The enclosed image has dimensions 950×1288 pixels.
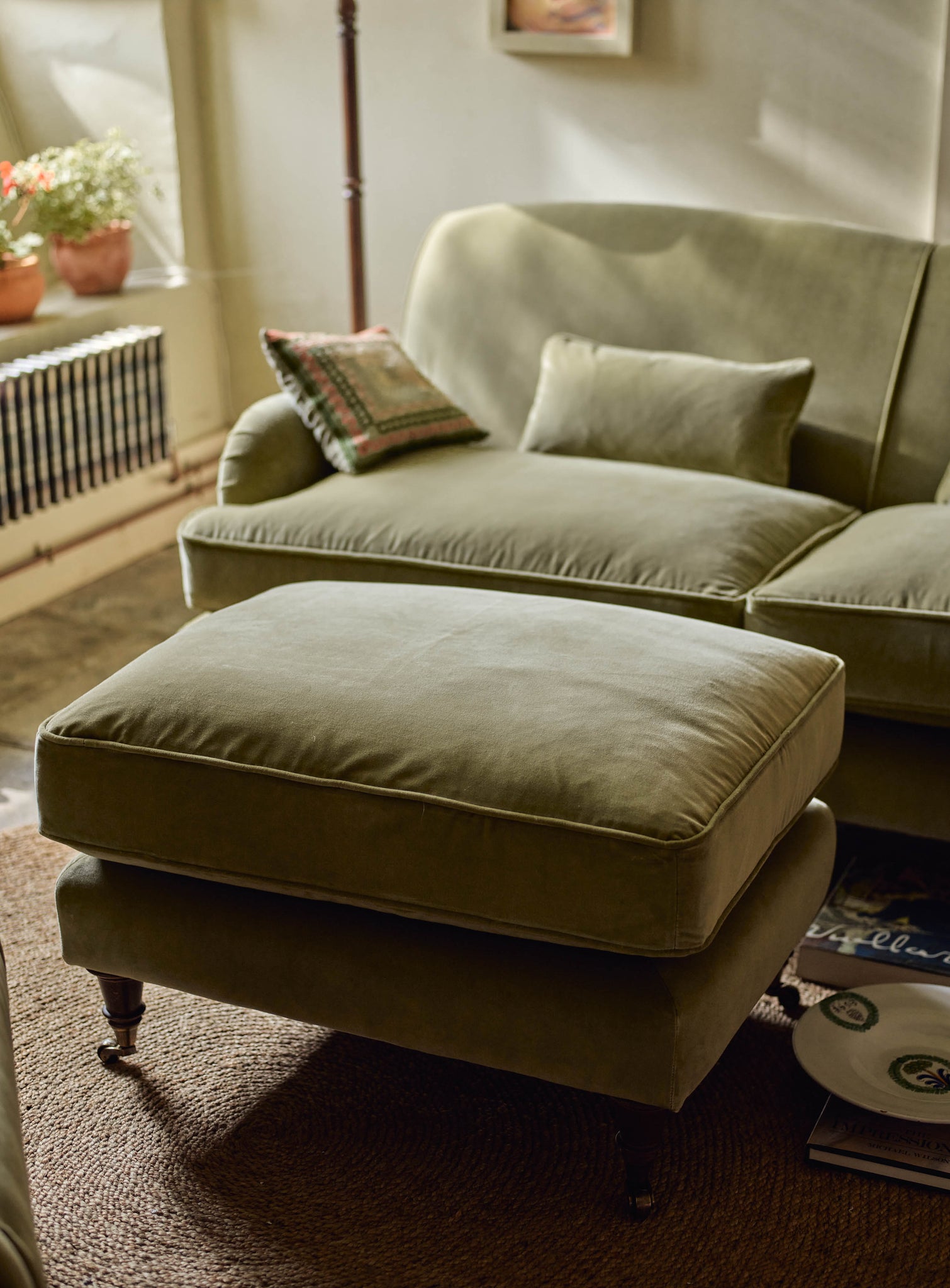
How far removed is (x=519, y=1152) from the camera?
58.8 inches

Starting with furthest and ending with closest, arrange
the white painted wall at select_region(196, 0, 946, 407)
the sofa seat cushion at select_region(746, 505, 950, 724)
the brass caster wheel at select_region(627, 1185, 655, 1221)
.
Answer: the white painted wall at select_region(196, 0, 946, 407), the sofa seat cushion at select_region(746, 505, 950, 724), the brass caster wheel at select_region(627, 1185, 655, 1221)

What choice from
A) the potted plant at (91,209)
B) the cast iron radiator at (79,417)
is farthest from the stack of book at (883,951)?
the potted plant at (91,209)

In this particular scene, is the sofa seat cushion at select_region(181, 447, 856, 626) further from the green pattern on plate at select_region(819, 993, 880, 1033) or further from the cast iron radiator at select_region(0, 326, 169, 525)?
the cast iron radiator at select_region(0, 326, 169, 525)

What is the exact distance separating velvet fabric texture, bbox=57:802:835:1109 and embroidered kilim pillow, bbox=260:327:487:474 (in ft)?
3.55

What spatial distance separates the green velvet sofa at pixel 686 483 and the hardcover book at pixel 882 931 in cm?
8

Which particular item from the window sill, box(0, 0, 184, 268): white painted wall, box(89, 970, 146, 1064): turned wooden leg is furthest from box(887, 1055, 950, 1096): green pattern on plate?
box(0, 0, 184, 268): white painted wall

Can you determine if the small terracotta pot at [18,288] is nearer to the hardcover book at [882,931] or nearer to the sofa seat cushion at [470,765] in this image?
the sofa seat cushion at [470,765]

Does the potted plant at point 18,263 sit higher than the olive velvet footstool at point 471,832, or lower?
higher

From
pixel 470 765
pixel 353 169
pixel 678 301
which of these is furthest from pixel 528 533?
pixel 353 169

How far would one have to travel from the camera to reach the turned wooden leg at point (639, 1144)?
1.34m

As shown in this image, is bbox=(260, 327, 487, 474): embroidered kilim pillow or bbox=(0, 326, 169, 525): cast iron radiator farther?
bbox=(0, 326, 169, 525): cast iron radiator

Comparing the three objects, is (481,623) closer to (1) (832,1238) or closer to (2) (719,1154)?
(2) (719,1154)

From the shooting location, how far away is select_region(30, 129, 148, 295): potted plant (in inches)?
127

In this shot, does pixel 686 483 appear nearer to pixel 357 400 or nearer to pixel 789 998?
pixel 357 400
